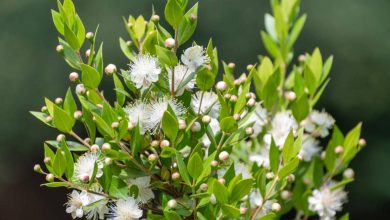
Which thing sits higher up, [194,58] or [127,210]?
[194,58]

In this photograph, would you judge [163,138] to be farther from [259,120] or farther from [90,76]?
[259,120]

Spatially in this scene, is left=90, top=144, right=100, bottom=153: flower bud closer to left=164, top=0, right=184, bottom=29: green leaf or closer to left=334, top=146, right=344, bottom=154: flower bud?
left=164, top=0, right=184, bottom=29: green leaf

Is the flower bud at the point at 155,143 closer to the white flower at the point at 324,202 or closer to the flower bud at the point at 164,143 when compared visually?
the flower bud at the point at 164,143

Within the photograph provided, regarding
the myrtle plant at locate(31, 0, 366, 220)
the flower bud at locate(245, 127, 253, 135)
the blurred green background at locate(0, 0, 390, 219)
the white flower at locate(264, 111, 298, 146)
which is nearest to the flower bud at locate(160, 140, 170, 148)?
the myrtle plant at locate(31, 0, 366, 220)

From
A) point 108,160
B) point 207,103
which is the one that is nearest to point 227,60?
point 207,103

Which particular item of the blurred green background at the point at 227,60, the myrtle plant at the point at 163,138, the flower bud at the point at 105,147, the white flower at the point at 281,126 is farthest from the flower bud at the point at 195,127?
the blurred green background at the point at 227,60

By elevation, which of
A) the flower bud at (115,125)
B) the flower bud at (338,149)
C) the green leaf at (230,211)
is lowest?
the green leaf at (230,211)

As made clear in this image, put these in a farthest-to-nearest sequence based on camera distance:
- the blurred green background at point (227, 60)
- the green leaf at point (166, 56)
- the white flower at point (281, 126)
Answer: the blurred green background at point (227, 60)
the white flower at point (281, 126)
the green leaf at point (166, 56)
